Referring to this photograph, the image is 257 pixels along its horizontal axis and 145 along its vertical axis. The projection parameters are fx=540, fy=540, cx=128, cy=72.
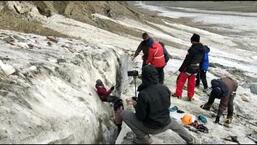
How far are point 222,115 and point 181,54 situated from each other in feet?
27.2

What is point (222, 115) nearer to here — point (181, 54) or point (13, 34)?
point (13, 34)

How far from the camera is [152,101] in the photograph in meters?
8.49

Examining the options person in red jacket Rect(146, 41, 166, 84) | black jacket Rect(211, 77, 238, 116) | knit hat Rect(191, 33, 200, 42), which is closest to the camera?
black jacket Rect(211, 77, 238, 116)

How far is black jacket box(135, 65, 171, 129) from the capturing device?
335 inches

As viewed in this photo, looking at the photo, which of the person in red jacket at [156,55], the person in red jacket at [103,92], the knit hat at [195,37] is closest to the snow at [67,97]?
the person in red jacket at [103,92]

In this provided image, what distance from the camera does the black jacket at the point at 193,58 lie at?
1252 centimetres

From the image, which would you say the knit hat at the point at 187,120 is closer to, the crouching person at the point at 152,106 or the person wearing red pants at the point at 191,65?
the crouching person at the point at 152,106

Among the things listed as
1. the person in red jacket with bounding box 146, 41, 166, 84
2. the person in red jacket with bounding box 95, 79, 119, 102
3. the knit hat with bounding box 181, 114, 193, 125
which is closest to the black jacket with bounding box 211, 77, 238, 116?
the knit hat with bounding box 181, 114, 193, 125

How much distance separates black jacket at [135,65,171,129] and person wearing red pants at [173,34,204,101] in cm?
402

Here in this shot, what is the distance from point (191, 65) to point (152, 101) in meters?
4.34

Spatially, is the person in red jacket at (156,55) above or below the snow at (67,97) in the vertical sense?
above

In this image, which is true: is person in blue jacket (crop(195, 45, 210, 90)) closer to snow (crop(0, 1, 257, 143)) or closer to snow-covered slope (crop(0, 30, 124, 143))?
snow (crop(0, 1, 257, 143))

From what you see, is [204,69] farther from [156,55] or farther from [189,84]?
[156,55]

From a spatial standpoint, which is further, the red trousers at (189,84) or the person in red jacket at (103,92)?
the red trousers at (189,84)
